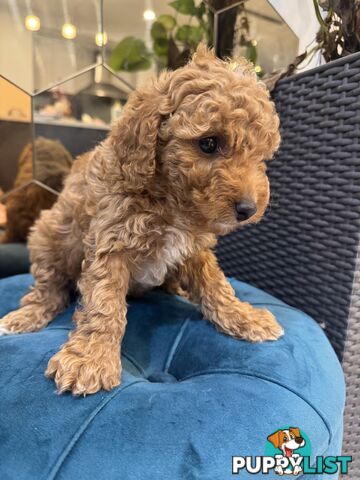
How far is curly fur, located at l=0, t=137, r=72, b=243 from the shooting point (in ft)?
8.61

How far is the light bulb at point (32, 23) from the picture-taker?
235cm

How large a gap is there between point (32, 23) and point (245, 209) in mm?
1934

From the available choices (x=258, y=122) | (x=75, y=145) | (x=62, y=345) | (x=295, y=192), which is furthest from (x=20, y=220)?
(x=258, y=122)

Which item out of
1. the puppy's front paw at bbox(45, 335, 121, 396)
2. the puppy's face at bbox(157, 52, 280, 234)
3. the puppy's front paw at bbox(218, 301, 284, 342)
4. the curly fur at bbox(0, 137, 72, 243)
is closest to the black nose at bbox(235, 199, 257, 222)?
the puppy's face at bbox(157, 52, 280, 234)

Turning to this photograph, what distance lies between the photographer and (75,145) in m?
2.69

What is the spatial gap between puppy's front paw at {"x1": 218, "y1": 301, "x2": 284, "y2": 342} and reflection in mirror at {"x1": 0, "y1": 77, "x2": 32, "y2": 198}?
1.73 metres

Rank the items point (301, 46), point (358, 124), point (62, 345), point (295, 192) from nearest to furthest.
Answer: point (62, 345) → point (358, 124) → point (295, 192) → point (301, 46)

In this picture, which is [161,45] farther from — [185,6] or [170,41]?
[185,6]

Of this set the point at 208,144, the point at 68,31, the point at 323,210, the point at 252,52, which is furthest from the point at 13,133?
the point at 323,210

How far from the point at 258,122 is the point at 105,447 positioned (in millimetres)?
984

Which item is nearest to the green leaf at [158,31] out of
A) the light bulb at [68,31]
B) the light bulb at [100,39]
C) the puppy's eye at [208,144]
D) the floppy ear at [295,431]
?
the light bulb at [100,39]

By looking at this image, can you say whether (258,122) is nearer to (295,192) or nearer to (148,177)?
(148,177)

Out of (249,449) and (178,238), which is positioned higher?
(178,238)

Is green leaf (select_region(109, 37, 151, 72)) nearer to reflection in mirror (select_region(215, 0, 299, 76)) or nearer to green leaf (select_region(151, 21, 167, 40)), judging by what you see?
green leaf (select_region(151, 21, 167, 40))
